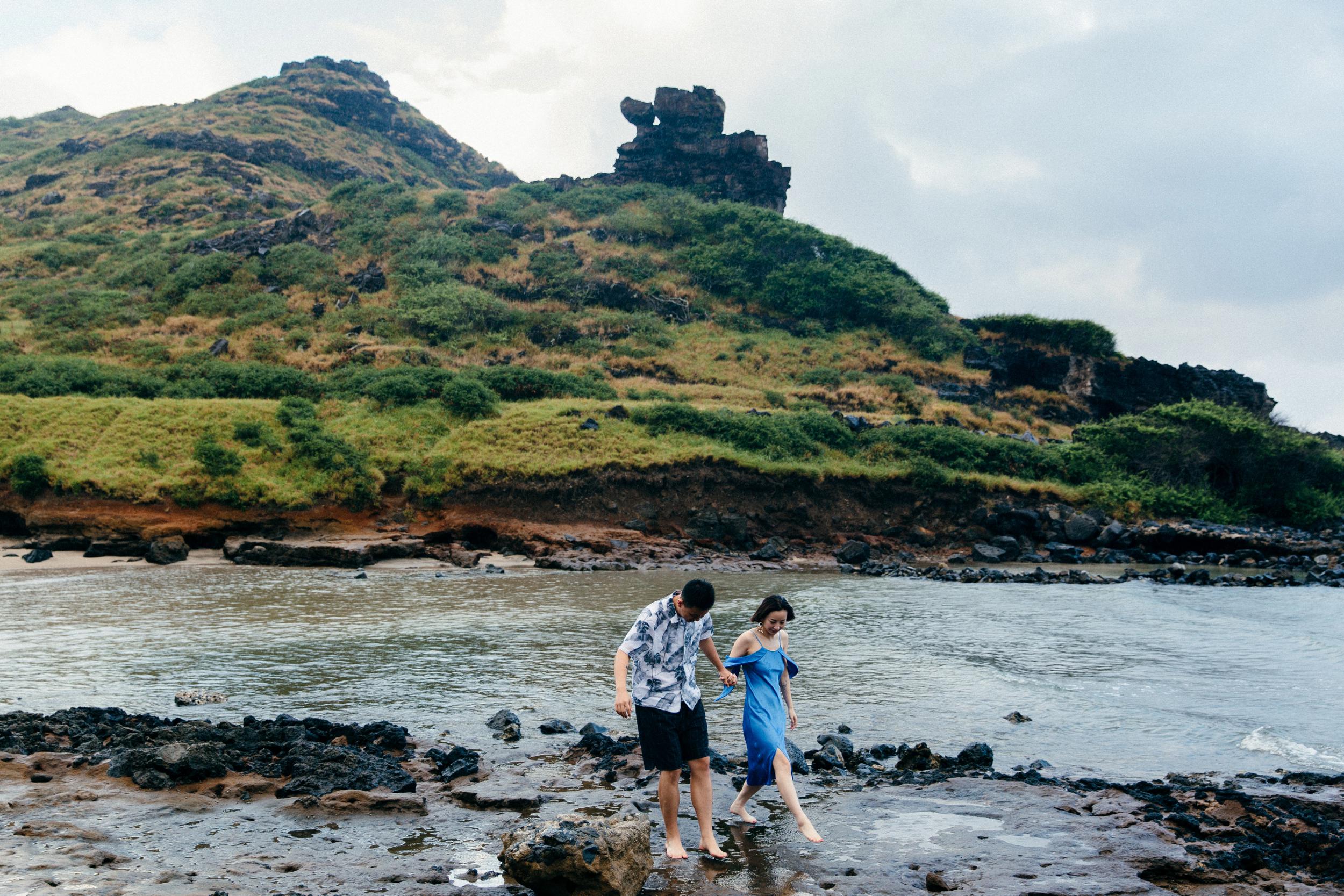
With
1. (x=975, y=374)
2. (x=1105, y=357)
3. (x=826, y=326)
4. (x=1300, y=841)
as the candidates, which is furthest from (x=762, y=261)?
(x=1300, y=841)

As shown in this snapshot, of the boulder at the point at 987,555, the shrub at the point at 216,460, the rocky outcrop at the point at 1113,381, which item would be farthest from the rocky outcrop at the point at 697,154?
the shrub at the point at 216,460

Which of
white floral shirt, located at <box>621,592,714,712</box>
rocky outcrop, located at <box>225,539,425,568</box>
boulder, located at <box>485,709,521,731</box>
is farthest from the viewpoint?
rocky outcrop, located at <box>225,539,425,568</box>

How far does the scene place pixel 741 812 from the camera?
661 centimetres

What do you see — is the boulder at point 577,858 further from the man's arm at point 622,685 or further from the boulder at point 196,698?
the boulder at point 196,698

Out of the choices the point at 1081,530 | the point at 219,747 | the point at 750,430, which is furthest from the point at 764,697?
the point at 1081,530

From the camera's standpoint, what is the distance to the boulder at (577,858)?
5.02 meters

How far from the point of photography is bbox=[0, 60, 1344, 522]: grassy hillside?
29250 millimetres

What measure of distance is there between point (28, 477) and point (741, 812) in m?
26.3

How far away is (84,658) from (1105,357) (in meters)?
55.2

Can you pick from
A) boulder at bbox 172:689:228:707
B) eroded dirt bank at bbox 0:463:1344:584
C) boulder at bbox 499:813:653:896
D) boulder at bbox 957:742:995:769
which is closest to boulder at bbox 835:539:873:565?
eroded dirt bank at bbox 0:463:1344:584

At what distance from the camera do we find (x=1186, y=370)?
52.0 meters

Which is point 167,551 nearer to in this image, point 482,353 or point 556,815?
point 556,815

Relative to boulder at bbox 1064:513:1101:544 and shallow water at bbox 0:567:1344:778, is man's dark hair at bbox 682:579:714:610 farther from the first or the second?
boulder at bbox 1064:513:1101:544

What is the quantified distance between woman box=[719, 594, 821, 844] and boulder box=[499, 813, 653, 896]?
1.35 metres
